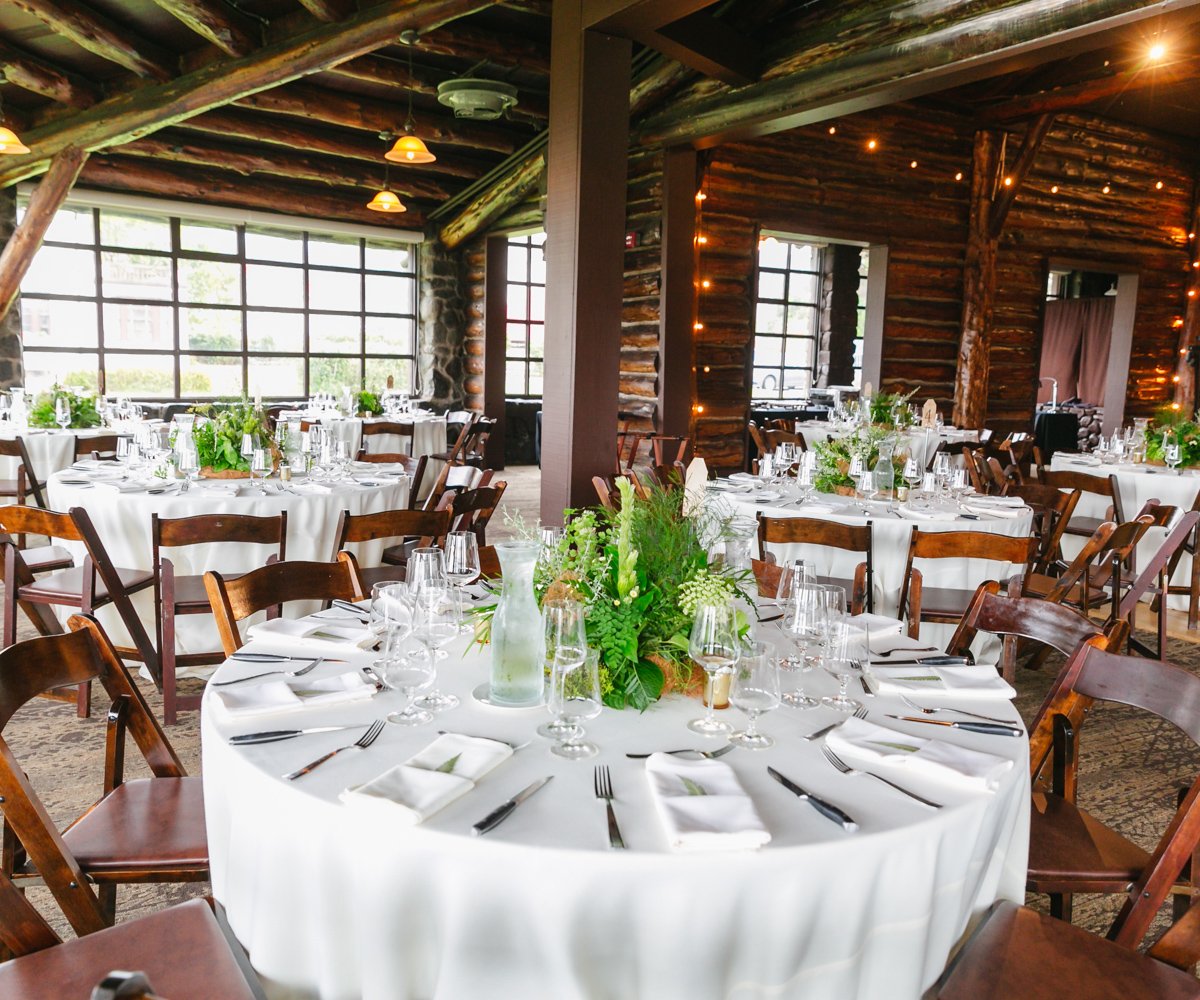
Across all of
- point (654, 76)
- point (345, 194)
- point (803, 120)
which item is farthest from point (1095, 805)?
point (345, 194)

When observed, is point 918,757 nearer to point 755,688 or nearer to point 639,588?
point 755,688

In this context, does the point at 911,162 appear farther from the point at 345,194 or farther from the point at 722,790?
the point at 722,790

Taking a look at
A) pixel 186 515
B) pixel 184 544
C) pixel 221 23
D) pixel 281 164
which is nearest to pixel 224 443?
pixel 186 515

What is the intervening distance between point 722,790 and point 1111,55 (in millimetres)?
10344

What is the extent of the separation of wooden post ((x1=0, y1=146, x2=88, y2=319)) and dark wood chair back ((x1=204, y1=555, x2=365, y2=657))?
25.3 feet

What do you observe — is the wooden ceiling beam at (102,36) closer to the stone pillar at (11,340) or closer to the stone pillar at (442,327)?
the stone pillar at (11,340)

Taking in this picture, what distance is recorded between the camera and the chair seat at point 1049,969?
1557 mm

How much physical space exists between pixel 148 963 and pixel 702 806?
0.99 metres

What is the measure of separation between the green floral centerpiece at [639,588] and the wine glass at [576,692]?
20 centimetres

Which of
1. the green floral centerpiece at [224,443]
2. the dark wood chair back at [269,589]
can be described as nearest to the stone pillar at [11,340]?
the green floral centerpiece at [224,443]

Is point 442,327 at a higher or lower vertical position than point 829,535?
higher

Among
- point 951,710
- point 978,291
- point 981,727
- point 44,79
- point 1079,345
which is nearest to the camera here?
point 981,727

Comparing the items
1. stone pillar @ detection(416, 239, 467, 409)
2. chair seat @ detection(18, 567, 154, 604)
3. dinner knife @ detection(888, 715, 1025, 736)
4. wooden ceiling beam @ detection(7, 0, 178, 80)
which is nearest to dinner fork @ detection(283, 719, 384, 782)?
dinner knife @ detection(888, 715, 1025, 736)

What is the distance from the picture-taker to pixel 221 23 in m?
6.60
